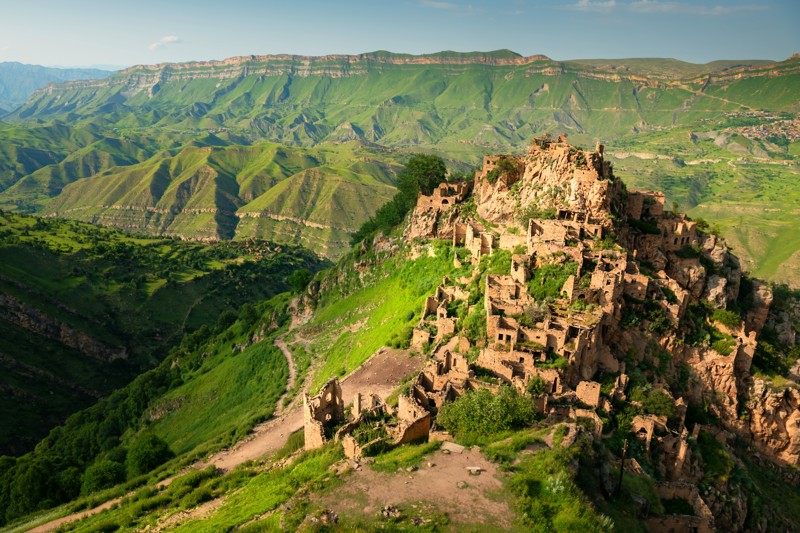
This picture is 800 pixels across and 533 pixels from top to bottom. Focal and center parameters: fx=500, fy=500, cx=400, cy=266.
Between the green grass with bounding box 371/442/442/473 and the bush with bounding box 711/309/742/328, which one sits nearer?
the green grass with bounding box 371/442/442/473

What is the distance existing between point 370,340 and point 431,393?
28.0m

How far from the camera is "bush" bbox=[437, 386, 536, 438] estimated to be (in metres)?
30.2

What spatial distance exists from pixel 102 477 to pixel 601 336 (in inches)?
2201

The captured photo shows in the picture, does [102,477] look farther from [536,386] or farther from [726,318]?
[726,318]

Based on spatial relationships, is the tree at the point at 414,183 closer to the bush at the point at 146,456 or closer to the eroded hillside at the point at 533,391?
the eroded hillside at the point at 533,391

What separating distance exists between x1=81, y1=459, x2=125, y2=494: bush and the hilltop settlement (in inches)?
1301

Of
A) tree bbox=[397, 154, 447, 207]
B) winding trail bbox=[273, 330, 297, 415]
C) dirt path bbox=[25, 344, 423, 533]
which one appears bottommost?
winding trail bbox=[273, 330, 297, 415]

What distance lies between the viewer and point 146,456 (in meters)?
58.6

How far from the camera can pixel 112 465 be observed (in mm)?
58719

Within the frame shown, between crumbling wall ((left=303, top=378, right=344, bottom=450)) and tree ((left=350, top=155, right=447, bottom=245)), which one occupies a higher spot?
tree ((left=350, top=155, right=447, bottom=245))

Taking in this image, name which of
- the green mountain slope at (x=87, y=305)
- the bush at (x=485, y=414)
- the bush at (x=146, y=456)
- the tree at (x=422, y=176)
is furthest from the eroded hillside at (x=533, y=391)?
the green mountain slope at (x=87, y=305)

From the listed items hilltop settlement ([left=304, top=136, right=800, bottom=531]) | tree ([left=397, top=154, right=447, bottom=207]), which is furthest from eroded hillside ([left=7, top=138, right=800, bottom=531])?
tree ([left=397, top=154, right=447, bottom=207])

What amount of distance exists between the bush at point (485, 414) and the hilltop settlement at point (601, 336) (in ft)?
3.65

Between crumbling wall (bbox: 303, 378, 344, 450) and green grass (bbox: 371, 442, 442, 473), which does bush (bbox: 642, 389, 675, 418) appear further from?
crumbling wall (bbox: 303, 378, 344, 450)
